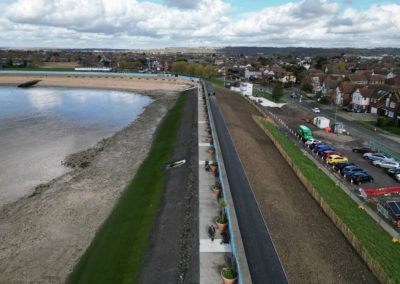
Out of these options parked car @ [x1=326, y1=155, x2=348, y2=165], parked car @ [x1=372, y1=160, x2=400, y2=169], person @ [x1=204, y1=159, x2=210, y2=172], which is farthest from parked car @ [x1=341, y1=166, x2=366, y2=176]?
person @ [x1=204, y1=159, x2=210, y2=172]

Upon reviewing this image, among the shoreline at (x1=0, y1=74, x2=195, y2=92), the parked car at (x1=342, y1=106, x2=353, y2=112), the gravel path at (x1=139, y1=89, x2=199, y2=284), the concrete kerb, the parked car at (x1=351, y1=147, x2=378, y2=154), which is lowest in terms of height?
the shoreline at (x1=0, y1=74, x2=195, y2=92)

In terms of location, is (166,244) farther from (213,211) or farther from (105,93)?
(105,93)

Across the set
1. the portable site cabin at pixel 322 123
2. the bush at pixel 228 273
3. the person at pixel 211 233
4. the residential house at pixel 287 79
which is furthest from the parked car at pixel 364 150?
the residential house at pixel 287 79

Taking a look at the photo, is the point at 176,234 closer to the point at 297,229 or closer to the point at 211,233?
the point at 211,233

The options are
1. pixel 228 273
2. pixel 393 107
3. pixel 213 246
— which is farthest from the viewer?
pixel 393 107

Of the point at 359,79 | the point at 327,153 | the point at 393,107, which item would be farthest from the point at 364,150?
the point at 359,79

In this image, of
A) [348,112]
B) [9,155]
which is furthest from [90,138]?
[348,112]

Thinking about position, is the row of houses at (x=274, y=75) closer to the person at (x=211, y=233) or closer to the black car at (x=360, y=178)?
the black car at (x=360, y=178)

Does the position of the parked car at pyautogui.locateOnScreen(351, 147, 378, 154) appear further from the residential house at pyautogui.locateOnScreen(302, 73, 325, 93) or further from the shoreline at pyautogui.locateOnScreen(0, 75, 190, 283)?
the residential house at pyautogui.locateOnScreen(302, 73, 325, 93)
